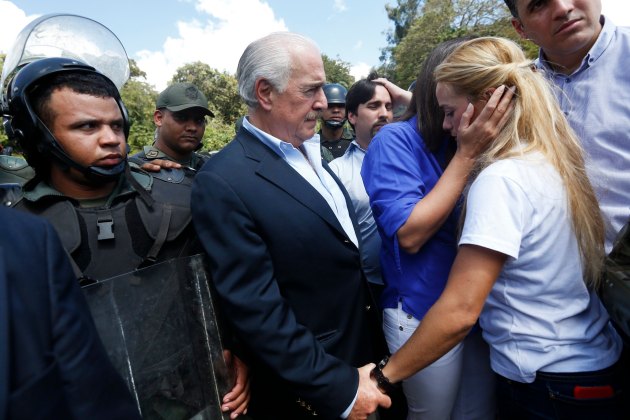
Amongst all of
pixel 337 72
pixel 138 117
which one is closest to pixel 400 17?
pixel 337 72

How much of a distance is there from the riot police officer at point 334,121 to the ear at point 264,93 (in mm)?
3818

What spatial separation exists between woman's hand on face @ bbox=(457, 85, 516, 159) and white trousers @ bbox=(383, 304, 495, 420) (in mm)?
748

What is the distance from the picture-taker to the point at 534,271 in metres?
1.23

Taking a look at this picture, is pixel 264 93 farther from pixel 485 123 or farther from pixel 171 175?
pixel 485 123

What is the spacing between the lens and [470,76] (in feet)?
4.58

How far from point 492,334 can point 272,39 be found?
1.42 meters

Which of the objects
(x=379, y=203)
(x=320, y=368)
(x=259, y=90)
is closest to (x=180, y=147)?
(x=259, y=90)

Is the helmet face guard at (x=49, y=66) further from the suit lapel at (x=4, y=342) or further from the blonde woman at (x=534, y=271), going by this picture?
the blonde woman at (x=534, y=271)

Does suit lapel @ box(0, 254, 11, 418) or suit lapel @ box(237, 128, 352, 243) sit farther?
suit lapel @ box(237, 128, 352, 243)

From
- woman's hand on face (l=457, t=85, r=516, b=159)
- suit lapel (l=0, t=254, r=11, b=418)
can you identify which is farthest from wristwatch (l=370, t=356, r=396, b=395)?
suit lapel (l=0, t=254, r=11, b=418)

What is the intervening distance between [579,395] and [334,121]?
474 cm

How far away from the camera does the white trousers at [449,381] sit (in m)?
1.65

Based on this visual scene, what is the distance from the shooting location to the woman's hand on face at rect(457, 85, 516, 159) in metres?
1.33

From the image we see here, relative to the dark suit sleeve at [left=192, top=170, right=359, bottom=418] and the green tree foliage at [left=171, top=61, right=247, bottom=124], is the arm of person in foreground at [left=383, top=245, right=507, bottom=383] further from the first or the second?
the green tree foliage at [left=171, top=61, right=247, bottom=124]
